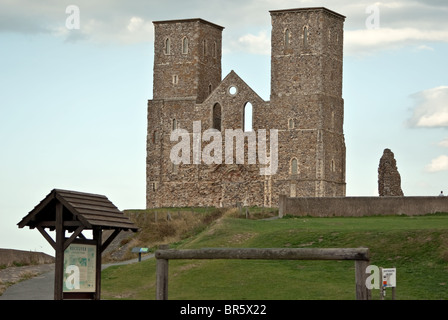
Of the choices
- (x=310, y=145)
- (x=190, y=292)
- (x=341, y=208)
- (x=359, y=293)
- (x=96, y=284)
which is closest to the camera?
(x=359, y=293)

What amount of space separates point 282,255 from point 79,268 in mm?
4866

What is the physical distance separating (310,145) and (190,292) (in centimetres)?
3952

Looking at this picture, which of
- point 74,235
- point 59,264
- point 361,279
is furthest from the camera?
point 59,264

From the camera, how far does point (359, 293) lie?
19609mm

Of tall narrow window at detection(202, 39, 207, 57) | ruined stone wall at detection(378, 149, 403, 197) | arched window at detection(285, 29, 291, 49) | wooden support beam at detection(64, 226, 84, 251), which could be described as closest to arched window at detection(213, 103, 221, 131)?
tall narrow window at detection(202, 39, 207, 57)

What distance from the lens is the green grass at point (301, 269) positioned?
29812 mm

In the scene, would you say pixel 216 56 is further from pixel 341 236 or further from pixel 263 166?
pixel 341 236

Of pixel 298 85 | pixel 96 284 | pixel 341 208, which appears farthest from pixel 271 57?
pixel 96 284

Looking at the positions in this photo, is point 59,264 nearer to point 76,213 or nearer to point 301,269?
point 76,213

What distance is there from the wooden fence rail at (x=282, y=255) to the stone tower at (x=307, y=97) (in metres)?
48.2

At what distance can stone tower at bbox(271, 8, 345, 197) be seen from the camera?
6925 cm

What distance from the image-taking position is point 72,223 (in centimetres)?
2228

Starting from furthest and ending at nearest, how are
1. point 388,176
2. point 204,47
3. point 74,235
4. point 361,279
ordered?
point 204,47
point 388,176
point 74,235
point 361,279
